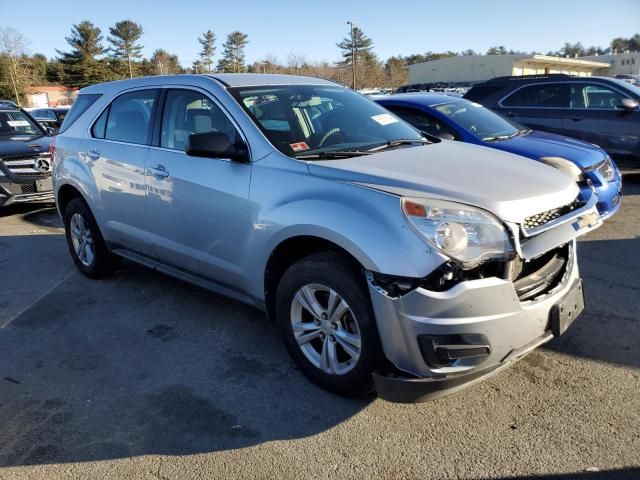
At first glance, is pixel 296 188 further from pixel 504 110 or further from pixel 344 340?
pixel 504 110

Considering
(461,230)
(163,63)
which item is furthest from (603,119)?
(163,63)

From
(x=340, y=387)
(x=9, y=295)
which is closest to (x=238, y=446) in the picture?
(x=340, y=387)

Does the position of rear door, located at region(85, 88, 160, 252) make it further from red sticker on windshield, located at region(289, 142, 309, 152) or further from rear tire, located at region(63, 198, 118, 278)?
red sticker on windshield, located at region(289, 142, 309, 152)

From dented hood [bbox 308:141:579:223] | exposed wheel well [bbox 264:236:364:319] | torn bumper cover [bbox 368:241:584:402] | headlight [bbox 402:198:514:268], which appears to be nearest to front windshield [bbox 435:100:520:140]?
dented hood [bbox 308:141:579:223]

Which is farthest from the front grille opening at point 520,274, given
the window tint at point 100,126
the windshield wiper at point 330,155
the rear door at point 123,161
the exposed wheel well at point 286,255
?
the window tint at point 100,126

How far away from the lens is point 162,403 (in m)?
3.13

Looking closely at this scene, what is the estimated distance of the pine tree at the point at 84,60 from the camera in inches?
2778

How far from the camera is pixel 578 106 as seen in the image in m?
8.81

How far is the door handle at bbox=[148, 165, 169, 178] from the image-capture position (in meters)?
3.95

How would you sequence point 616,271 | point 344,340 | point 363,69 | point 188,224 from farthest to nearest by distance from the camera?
point 363,69, point 616,271, point 188,224, point 344,340

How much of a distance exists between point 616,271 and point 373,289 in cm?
333

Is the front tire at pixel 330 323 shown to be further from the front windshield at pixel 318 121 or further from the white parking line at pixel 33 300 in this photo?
the white parking line at pixel 33 300

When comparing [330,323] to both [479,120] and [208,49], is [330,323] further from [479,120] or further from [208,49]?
[208,49]

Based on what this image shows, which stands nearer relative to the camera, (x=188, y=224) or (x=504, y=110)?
(x=188, y=224)
